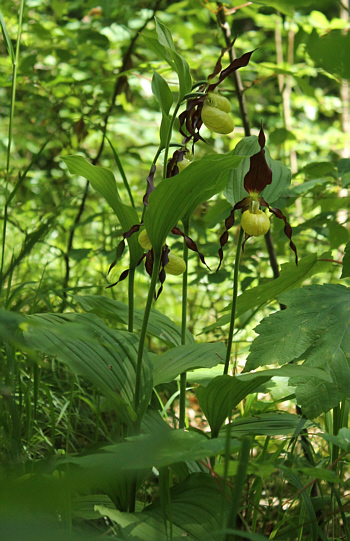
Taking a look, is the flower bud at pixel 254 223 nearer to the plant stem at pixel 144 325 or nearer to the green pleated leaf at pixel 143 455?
the plant stem at pixel 144 325

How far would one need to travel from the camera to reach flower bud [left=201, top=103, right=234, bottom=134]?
2.94ft

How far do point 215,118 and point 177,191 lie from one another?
261 millimetres

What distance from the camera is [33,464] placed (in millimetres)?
743

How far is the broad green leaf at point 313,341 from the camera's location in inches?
28.1

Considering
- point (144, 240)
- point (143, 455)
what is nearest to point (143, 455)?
point (143, 455)

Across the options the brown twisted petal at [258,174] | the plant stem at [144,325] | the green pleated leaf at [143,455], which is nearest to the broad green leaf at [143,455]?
the green pleated leaf at [143,455]

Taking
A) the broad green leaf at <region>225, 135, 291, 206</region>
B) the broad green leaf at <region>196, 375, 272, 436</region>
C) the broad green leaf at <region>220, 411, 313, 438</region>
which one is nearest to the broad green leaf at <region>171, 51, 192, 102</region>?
the broad green leaf at <region>225, 135, 291, 206</region>

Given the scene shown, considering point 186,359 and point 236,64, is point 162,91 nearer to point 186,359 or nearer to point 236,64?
point 236,64

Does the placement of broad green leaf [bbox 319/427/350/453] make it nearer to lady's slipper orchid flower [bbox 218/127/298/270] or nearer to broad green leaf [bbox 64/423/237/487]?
broad green leaf [bbox 64/423/237/487]

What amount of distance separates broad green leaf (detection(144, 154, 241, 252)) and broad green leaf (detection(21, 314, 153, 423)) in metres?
0.21

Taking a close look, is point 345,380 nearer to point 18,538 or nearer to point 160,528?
point 160,528

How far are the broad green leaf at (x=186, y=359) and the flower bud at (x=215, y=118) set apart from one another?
47 cm

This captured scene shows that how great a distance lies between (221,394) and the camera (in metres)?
0.81

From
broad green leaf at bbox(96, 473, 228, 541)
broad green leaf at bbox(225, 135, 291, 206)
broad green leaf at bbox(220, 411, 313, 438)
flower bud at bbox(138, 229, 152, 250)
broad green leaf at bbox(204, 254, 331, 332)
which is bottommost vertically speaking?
broad green leaf at bbox(96, 473, 228, 541)
